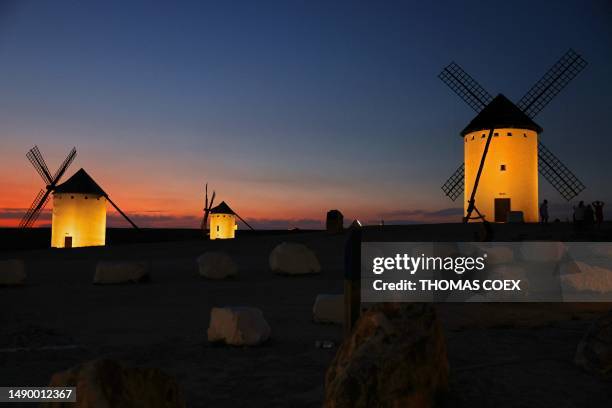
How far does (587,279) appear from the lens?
9.52 metres

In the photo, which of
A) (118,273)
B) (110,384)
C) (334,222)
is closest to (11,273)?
(118,273)

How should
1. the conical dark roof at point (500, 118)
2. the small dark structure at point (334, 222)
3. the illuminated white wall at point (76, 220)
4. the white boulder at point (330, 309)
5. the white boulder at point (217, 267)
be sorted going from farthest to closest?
the illuminated white wall at point (76, 220)
the conical dark roof at point (500, 118)
the small dark structure at point (334, 222)
the white boulder at point (217, 267)
the white boulder at point (330, 309)

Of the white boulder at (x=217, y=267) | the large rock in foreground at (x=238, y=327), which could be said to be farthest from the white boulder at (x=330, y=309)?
the white boulder at (x=217, y=267)

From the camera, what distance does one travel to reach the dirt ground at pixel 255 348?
4.25 m

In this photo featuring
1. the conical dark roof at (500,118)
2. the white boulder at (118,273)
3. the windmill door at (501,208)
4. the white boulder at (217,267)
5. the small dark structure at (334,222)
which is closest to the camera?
the white boulder at (118,273)

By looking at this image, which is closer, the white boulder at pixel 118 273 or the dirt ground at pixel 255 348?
the dirt ground at pixel 255 348

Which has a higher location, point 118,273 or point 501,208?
point 501,208

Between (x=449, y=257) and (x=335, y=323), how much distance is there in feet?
12.7

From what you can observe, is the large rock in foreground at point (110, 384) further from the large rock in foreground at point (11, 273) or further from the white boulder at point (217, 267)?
the large rock in foreground at point (11, 273)

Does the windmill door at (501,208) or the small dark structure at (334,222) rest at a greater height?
the windmill door at (501,208)

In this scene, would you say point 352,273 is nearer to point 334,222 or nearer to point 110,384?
point 110,384

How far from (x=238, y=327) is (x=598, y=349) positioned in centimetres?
379

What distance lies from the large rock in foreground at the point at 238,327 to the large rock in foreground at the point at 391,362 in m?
2.29

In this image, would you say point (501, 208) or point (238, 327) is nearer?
point (238, 327)
